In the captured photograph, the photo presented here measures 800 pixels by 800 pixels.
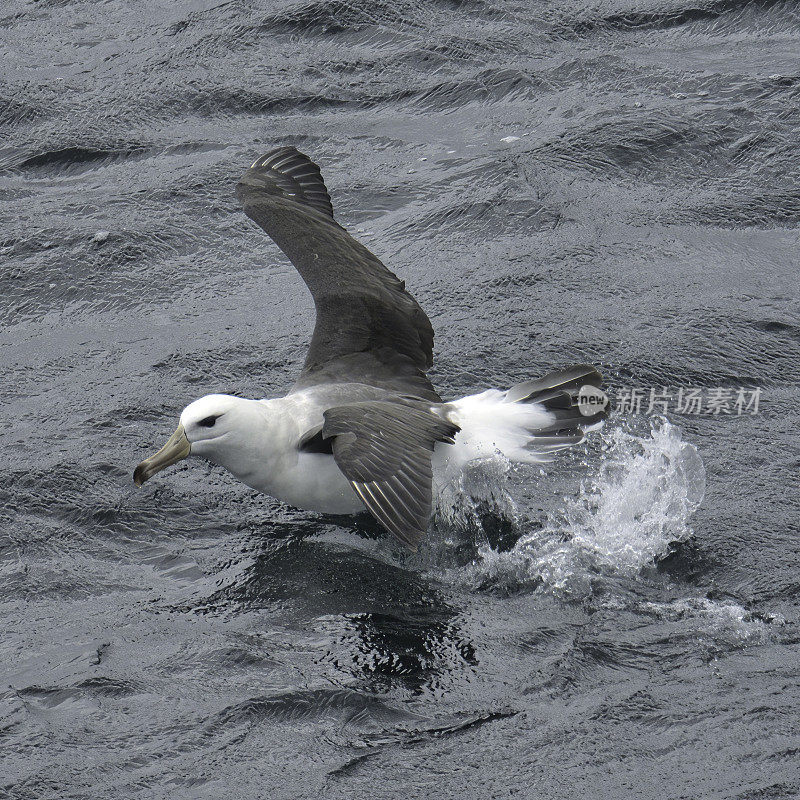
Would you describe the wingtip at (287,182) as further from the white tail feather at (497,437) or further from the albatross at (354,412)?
the white tail feather at (497,437)

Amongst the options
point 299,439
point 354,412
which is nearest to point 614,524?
point 354,412

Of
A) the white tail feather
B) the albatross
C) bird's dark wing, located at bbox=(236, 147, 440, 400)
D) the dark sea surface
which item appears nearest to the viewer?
the dark sea surface

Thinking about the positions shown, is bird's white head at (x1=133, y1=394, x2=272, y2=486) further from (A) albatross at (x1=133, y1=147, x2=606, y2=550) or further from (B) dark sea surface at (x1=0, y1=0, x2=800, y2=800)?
(B) dark sea surface at (x1=0, y1=0, x2=800, y2=800)

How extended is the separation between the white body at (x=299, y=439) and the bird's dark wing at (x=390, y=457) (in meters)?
0.50

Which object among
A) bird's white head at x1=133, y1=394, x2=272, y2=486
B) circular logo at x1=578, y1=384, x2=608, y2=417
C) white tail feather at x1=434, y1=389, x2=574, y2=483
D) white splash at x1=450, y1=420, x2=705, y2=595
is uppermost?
bird's white head at x1=133, y1=394, x2=272, y2=486

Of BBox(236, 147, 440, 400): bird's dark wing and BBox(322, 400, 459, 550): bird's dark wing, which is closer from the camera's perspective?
BBox(322, 400, 459, 550): bird's dark wing

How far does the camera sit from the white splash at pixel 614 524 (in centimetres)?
615

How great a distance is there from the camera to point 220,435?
6.47 meters

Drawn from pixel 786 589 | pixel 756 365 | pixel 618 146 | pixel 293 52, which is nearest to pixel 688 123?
pixel 618 146

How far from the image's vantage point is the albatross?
5.85 m

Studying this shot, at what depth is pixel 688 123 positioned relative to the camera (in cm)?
975

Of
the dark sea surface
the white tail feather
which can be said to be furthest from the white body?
the dark sea surface

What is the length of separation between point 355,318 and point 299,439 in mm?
1026

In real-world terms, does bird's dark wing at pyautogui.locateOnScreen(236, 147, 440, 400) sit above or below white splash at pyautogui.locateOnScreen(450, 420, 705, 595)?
above
